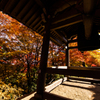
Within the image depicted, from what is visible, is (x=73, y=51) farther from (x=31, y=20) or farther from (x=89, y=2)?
(x=89, y=2)

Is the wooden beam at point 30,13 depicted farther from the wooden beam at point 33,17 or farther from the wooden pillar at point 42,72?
the wooden pillar at point 42,72

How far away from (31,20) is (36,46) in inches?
291

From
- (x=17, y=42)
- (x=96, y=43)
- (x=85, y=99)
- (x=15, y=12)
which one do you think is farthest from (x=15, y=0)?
(x=17, y=42)

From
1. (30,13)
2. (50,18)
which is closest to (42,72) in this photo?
(50,18)

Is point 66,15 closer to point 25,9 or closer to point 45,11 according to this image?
point 45,11

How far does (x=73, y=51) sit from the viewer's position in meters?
9.05

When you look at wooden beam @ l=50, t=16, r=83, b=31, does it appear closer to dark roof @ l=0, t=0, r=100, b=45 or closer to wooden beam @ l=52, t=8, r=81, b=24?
dark roof @ l=0, t=0, r=100, b=45

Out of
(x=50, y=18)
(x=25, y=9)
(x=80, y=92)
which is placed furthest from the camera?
(x=80, y=92)

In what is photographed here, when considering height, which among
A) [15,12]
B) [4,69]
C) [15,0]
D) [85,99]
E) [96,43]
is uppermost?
[15,0]

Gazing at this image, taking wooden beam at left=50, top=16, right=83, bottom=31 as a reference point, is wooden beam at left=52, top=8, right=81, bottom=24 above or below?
above

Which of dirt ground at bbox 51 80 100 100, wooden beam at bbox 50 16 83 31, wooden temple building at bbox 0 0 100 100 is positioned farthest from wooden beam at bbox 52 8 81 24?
dirt ground at bbox 51 80 100 100

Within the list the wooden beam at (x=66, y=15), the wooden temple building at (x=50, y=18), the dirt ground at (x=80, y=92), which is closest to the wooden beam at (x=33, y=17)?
the wooden temple building at (x=50, y=18)

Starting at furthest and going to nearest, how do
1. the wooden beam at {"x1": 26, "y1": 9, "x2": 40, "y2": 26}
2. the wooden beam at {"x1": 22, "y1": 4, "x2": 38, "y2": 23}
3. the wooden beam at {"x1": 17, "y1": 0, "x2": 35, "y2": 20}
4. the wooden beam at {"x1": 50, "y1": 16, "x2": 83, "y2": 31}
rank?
the wooden beam at {"x1": 26, "y1": 9, "x2": 40, "y2": 26} → the wooden beam at {"x1": 22, "y1": 4, "x2": 38, "y2": 23} → the wooden beam at {"x1": 17, "y1": 0, "x2": 35, "y2": 20} → the wooden beam at {"x1": 50, "y1": 16, "x2": 83, "y2": 31}

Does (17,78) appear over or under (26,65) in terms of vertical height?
under
